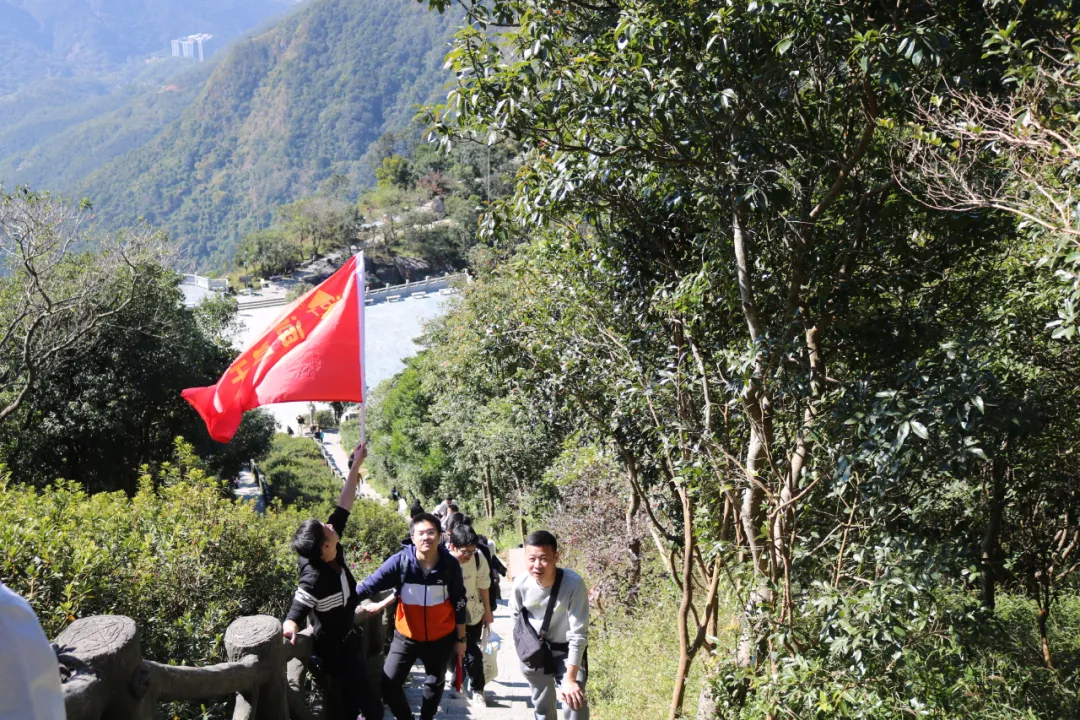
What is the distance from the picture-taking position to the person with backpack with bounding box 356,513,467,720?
170 inches

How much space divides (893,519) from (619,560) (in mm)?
6438

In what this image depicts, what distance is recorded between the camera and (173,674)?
310 cm

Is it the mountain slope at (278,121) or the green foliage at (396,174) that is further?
the mountain slope at (278,121)

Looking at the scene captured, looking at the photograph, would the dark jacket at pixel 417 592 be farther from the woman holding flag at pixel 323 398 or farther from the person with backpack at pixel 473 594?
the person with backpack at pixel 473 594

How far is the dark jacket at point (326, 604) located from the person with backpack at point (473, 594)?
1.18 meters

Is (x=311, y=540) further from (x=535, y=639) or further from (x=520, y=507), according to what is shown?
(x=520, y=507)

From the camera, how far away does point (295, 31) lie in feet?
583

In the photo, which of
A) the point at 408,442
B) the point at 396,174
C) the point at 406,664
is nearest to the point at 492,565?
the point at 406,664

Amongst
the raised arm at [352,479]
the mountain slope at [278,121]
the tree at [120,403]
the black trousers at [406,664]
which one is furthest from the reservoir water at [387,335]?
the mountain slope at [278,121]

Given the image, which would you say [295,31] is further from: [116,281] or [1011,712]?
[1011,712]

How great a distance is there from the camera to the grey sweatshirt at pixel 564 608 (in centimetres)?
380

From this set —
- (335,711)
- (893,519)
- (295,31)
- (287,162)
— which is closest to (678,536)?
(893,519)

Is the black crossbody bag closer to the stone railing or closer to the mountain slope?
the stone railing

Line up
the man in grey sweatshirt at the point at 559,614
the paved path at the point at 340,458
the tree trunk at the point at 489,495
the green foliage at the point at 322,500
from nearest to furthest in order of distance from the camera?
the man in grey sweatshirt at the point at 559,614 < the green foliage at the point at 322,500 < the tree trunk at the point at 489,495 < the paved path at the point at 340,458
